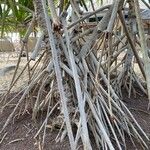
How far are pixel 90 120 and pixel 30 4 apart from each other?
3.18ft

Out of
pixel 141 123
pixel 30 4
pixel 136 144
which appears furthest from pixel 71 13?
pixel 136 144

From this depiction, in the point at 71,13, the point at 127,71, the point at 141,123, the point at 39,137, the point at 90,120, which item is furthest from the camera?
the point at 127,71

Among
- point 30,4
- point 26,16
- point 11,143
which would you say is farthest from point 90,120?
point 26,16

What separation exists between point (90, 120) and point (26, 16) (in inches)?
50.3

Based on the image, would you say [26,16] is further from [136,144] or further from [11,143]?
[136,144]

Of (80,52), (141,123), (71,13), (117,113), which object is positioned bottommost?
(141,123)

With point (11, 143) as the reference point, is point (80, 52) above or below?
above

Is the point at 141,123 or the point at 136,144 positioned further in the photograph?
the point at 141,123

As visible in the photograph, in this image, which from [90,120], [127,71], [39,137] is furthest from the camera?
[127,71]

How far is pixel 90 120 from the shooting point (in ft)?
5.40

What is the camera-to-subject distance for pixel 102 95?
68.4 inches

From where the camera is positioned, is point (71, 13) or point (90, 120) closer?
point (90, 120)

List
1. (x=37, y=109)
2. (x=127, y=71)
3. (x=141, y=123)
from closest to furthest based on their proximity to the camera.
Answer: (x=37, y=109)
(x=141, y=123)
(x=127, y=71)

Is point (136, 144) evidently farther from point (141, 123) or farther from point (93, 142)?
point (141, 123)
